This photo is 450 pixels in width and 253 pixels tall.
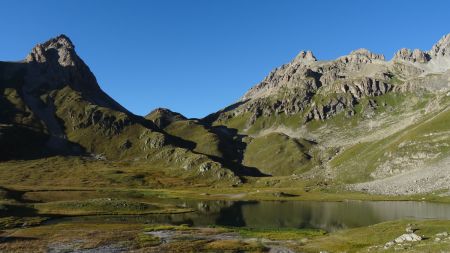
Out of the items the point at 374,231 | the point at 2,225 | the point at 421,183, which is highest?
the point at 421,183

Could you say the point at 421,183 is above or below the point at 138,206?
above

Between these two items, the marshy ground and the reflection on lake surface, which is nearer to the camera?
the marshy ground

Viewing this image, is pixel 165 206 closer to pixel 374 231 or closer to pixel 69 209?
pixel 69 209

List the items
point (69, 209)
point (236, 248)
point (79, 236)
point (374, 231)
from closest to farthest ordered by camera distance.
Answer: point (236, 248) < point (374, 231) < point (79, 236) < point (69, 209)

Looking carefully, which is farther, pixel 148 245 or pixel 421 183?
pixel 421 183

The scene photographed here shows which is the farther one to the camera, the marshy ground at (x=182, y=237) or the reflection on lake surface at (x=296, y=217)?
the reflection on lake surface at (x=296, y=217)

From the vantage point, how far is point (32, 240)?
252ft

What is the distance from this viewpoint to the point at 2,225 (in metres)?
95.3

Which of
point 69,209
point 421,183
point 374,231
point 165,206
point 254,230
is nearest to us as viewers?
point 374,231

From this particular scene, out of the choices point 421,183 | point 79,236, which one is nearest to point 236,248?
point 79,236

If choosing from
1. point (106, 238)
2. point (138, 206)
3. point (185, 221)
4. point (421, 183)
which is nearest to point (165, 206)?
point (138, 206)

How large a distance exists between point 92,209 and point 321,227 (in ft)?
235

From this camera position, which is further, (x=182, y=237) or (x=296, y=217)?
(x=296, y=217)

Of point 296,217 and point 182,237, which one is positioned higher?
point 296,217
